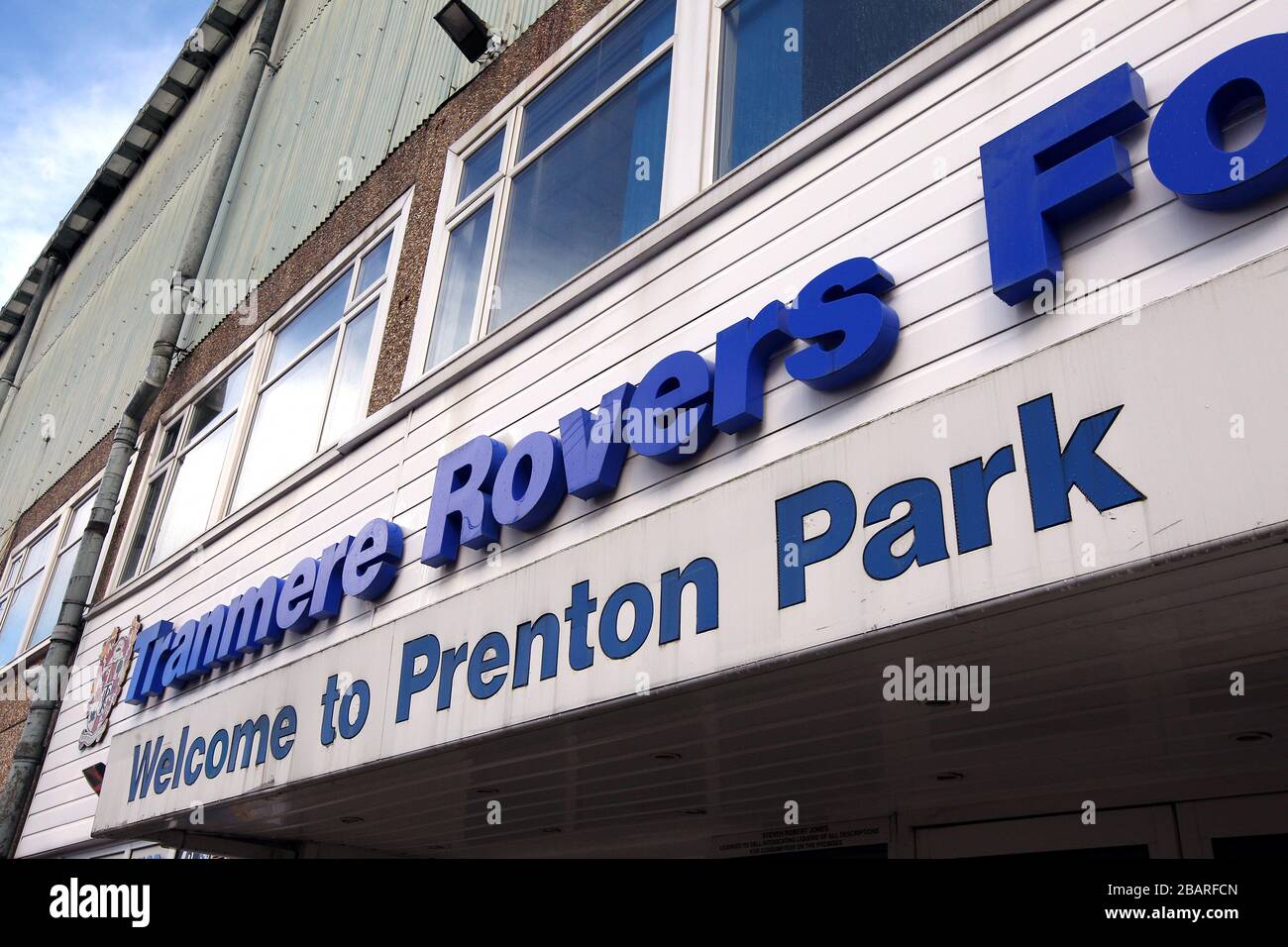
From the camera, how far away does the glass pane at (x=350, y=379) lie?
9188 millimetres

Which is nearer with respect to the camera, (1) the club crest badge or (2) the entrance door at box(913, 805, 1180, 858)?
(2) the entrance door at box(913, 805, 1180, 858)

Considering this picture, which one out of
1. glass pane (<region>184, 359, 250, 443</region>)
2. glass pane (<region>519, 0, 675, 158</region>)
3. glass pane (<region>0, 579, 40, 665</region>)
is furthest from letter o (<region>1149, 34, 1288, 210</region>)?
glass pane (<region>0, 579, 40, 665</region>)

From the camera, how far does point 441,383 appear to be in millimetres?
7660

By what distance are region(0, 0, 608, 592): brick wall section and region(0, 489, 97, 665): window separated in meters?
2.32

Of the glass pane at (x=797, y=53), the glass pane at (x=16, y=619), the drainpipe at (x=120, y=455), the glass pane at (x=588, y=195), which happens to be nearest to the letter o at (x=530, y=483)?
the glass pane at (x=588, y=195)

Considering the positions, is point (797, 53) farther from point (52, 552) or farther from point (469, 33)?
point (52, 552)

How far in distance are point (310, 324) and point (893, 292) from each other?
7.91 meters

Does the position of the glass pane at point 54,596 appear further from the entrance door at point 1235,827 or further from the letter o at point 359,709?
the entrance door at point 1235,827

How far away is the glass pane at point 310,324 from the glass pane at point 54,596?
5.62 metres

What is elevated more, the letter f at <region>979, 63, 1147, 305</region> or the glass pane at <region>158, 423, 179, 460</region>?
the glass pane at <region>158, 423, 179, 460</region>

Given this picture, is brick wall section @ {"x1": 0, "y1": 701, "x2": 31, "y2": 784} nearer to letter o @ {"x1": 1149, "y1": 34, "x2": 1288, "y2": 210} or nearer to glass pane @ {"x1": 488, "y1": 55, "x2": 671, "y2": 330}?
glass pane @ {"x1": 488, "y1": 55, "x2": 671, "y2": 330}

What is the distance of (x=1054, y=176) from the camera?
405 cm

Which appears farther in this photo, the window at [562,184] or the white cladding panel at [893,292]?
the window at [562,184]

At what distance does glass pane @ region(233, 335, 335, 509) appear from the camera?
9.91 m
